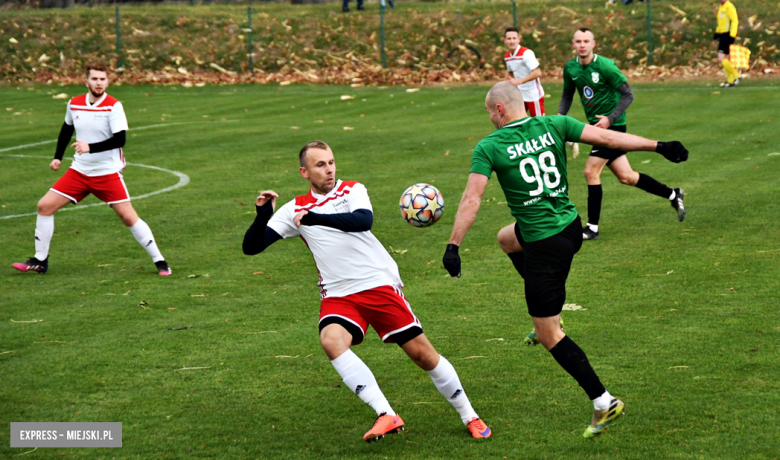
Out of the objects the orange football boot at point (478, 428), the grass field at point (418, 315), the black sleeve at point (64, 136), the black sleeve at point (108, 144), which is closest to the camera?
the orange football boot at point (478, 428)

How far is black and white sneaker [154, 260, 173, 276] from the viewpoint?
34.3 feet

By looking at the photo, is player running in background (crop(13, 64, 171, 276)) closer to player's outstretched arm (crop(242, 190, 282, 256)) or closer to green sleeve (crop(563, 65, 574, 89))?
player's outstretched arm (crop(242, 190, 282, 256))

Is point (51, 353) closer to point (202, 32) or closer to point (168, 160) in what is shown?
point (168, 160)

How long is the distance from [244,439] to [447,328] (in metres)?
2.69

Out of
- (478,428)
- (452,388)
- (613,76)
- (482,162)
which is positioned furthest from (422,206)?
(613,76)

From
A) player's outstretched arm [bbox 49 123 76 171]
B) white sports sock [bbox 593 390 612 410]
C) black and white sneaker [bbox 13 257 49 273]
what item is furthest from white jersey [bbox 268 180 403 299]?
player's outstretched arm [bbox 49 123 76 171]

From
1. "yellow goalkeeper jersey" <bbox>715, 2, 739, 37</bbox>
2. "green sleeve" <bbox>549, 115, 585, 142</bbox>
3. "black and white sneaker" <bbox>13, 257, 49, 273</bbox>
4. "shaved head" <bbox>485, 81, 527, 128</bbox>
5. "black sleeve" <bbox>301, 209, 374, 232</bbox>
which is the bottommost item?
"black and white sneaker" <bbox>13, 257, 49, 273</bbox>

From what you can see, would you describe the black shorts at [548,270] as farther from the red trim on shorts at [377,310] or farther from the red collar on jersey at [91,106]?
the red collar on jersey at [91,106]

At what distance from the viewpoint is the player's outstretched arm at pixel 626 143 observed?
593 centimetres

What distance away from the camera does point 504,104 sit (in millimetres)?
5961

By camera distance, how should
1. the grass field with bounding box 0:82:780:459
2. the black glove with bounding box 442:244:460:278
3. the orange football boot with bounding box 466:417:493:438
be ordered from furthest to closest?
the grass field with bounding box 0:82:780:459
the orange football boot with bounding box 466:417:493:438
the black glove with bounding box 442:244:460:278

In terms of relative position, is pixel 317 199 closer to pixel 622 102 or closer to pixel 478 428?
pixel 478 428

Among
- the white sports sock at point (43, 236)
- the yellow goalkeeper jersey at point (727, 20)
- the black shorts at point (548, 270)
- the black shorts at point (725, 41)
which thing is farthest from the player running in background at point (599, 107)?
the yellow goalkeeper jersey at point (727, 20)

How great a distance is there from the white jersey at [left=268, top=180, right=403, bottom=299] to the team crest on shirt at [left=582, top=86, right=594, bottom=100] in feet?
20.7
